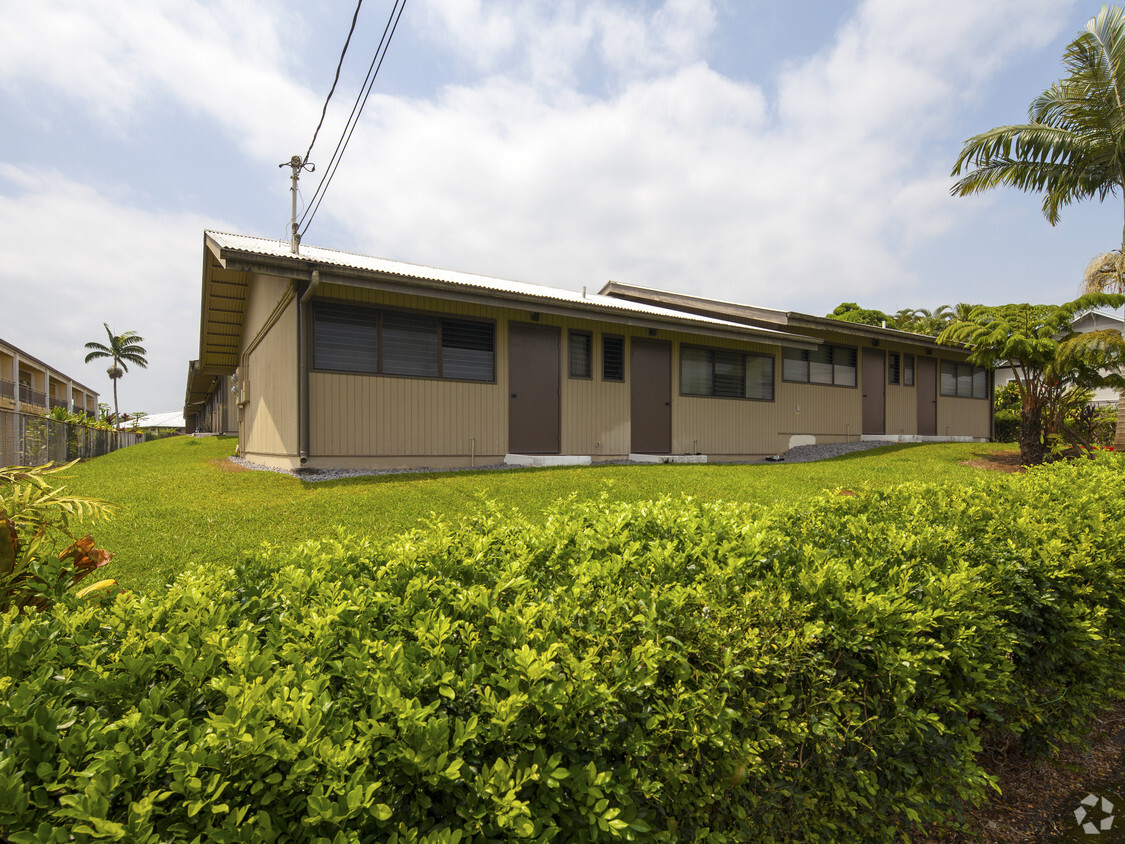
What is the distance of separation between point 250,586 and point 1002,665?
9.89ft

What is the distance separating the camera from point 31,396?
36500mm

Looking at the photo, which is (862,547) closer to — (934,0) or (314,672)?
(314,672)

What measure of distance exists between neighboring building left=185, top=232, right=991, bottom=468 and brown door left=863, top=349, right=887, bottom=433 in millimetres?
56

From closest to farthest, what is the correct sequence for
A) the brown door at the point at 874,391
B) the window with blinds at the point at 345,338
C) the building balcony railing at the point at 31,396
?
the window with blinds at the point at 345,338 < the brown door at the point at 874,391 < the building balcony railing at the point at 31,396

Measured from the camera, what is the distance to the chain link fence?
12110 mm

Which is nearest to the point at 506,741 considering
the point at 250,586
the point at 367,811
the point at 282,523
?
the point at 367,811

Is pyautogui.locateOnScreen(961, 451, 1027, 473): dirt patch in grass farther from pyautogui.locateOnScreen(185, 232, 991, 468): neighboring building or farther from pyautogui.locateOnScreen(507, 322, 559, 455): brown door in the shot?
pyautogui.locateOnScreen(507, 322, 559, 455): brown door

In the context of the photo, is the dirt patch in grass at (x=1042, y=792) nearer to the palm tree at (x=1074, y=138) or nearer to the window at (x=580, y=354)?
the window at (x=580, y=354)

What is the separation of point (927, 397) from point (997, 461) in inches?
250

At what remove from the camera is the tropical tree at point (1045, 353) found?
1279cm

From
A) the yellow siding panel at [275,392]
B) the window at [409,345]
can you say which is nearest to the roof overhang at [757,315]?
the window at [409,345]

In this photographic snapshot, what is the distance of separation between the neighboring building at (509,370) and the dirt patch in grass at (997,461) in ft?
12.1

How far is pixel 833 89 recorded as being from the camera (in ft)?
27.8

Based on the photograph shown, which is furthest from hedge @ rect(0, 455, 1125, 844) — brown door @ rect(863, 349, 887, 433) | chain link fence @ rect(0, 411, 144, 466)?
brown door @ rect(863, 349, 887, 433)
